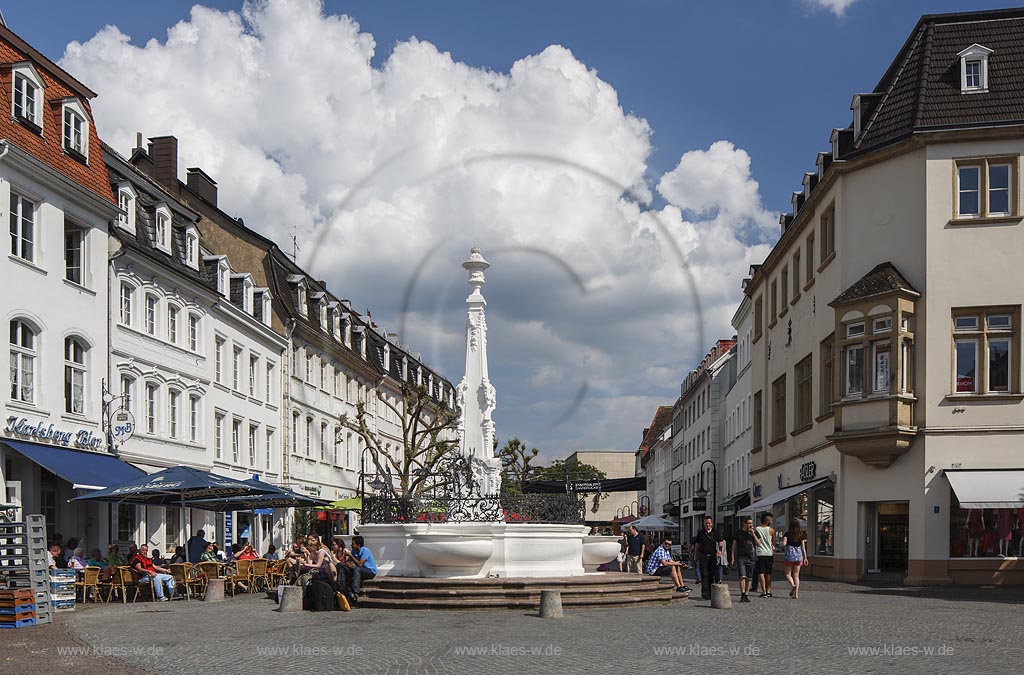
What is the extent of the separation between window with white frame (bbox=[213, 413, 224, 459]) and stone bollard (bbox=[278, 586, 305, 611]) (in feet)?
69.1

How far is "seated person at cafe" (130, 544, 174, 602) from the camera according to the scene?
24.2 m

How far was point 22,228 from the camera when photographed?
2762 cm

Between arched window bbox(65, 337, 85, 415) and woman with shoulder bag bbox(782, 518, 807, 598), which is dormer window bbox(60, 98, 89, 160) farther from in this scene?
woman with shoulder bag bbox(782, 518, 807, 598)

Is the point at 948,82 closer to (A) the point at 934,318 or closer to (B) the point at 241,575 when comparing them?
(A) the point at 934,318

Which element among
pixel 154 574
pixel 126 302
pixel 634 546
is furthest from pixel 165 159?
pixel 154 574

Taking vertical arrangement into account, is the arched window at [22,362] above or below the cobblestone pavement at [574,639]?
above

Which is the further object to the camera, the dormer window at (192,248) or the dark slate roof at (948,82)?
the dormer window at (192,248)

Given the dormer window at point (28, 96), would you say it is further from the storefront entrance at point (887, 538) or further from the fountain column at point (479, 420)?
the storefront entrance at point (887, 538)

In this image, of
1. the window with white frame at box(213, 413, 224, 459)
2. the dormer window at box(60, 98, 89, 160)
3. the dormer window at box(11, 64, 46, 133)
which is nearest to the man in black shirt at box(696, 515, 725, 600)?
the dormer window at box(11, 64, 46, 133)

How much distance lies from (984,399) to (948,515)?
304 centimetres

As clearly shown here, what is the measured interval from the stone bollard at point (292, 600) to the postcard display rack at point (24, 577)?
3.75 metres

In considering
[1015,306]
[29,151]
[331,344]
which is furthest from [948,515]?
[331,344]

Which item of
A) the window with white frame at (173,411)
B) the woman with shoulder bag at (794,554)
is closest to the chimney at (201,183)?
the window with white frame at (173,411)

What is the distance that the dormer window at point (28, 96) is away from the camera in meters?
27.5
